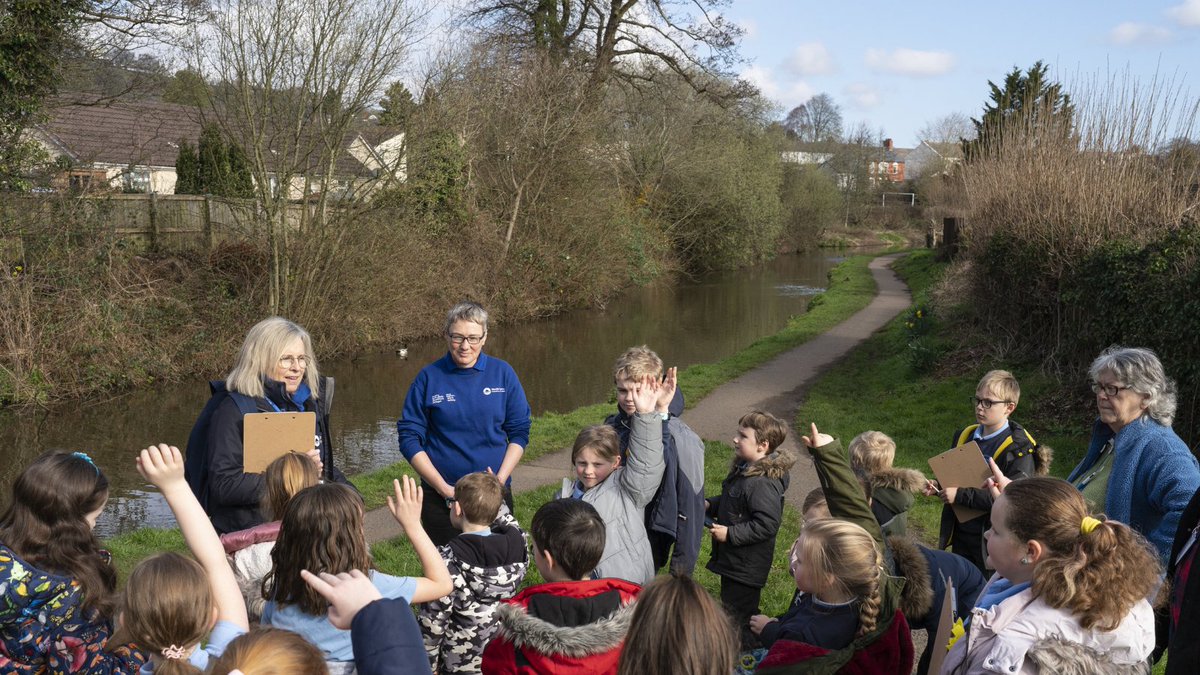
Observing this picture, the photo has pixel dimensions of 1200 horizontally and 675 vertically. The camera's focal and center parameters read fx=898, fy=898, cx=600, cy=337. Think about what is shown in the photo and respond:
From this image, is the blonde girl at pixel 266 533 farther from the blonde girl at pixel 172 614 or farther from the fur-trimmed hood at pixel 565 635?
the fur-trimmed hood at pixel 565 635

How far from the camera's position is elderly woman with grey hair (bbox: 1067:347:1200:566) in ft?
12.3

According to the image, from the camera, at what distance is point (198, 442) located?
4.09m

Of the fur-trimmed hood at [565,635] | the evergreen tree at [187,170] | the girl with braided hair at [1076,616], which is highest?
the evergreen tree at [187,170]

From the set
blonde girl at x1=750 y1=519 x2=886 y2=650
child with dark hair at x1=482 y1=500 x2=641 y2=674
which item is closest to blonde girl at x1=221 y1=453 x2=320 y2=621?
child with dark hair at x1=482 y1=500 x2=641 y2=674

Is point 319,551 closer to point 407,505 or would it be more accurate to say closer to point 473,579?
point 407,505

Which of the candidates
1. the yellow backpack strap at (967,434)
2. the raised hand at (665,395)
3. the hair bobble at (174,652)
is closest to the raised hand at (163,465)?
the hair bobble at (174,652)

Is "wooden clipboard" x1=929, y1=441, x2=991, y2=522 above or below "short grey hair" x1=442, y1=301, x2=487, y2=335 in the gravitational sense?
below

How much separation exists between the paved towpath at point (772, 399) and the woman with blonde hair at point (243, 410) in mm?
3151

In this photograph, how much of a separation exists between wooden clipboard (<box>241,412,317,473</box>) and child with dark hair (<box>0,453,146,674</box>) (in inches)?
33.9

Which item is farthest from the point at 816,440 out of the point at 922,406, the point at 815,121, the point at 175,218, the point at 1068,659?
the point at 815,121

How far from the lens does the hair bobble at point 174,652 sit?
2.46 metres

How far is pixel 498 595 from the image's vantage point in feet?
11.8

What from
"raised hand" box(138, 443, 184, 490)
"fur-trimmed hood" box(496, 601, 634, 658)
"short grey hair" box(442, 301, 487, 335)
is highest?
"short grey hair" box(442, 301, 487, 335)

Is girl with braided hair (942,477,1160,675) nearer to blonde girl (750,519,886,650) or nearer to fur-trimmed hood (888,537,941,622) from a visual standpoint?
blonde girl (750,519,886,650)
